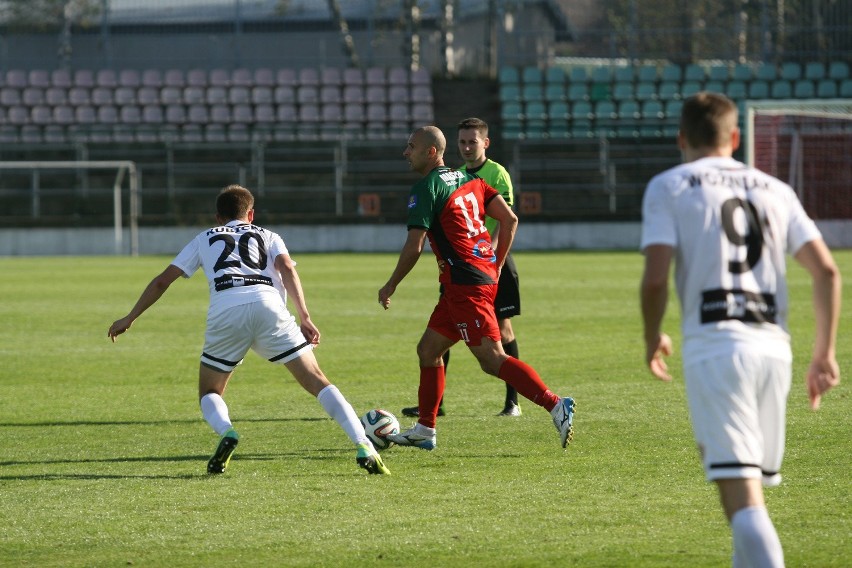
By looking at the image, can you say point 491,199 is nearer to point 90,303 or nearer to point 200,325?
point 200,325

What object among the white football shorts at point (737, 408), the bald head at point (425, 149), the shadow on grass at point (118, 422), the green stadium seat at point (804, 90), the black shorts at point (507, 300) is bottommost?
the shadow on grass at point (118, 422)

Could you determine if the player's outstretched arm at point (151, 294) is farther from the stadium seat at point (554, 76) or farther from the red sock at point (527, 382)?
the stadium seat at point (554, 76)

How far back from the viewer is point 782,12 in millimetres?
37562

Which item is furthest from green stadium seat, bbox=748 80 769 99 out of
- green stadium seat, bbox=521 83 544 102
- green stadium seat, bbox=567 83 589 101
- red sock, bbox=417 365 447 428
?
red sock, bbox=417 365 447 428

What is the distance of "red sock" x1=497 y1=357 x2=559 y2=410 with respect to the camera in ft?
24.6

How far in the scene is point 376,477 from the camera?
6809 mm

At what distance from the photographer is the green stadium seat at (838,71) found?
35406 mm

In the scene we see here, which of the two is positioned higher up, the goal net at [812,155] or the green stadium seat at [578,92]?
the green stadium seat at [578,92]

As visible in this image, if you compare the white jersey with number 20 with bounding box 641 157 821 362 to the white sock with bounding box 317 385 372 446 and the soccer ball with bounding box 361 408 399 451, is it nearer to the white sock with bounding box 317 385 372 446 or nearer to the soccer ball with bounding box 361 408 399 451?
the white sock with bounding box 317 385 372 446

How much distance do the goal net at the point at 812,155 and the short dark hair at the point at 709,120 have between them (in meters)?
27.0

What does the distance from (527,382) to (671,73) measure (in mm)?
29651

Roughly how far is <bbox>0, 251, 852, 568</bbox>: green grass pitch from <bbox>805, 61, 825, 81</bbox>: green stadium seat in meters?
23.1

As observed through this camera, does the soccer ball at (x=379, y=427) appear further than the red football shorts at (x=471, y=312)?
Yes

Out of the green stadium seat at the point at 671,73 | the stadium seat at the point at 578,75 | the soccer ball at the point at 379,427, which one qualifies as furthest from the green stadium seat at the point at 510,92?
the soccer ball at the point at 379,427
